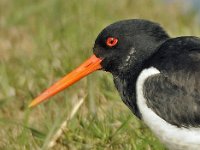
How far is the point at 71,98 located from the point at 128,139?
1.40m

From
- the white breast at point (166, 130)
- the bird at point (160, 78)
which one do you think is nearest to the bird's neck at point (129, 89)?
the bird at point (160, 78)

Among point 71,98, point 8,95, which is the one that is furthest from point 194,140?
point 8,95

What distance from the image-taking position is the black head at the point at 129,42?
6.86 m

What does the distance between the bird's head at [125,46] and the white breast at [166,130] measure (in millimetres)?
388

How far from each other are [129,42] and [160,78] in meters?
0.69

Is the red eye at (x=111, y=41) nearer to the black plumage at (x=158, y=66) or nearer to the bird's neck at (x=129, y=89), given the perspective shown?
the black plumage at (x=158, y=66)

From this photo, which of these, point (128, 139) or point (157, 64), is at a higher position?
point (157, 64)

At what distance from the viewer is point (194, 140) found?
6188 mm

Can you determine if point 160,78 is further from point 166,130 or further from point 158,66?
point 166,130

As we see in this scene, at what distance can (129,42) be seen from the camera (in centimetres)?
696

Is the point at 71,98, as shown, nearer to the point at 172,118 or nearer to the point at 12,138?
the point at 12,138

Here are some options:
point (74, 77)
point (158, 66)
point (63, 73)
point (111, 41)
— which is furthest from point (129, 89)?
point (63, 73)

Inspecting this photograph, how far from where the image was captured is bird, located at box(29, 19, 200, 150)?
6262mm

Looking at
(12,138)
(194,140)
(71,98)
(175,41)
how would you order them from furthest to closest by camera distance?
(71,98)
(12,138)
(175,41)
(194,140)
